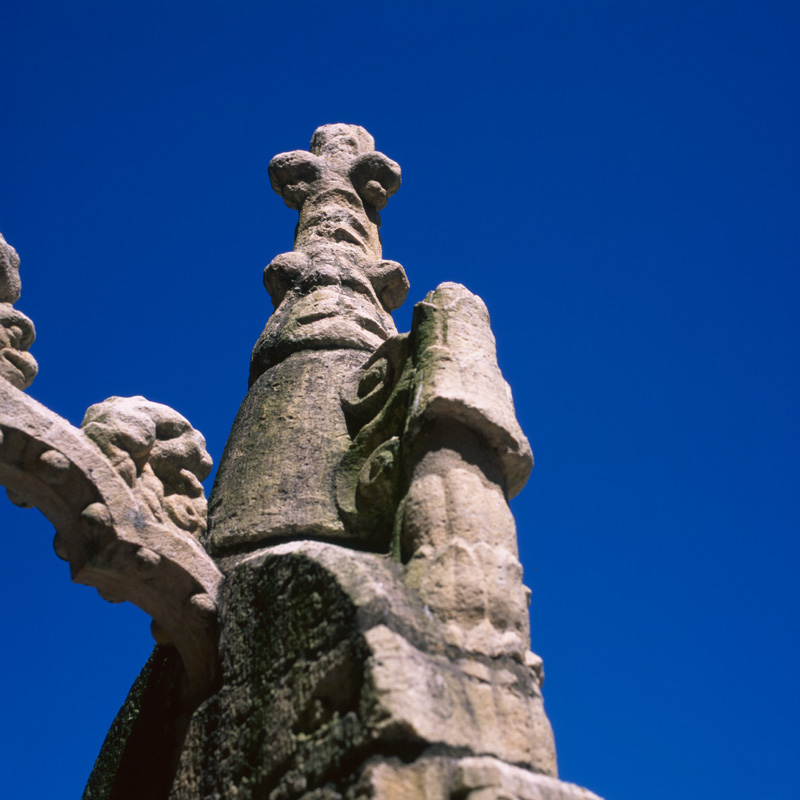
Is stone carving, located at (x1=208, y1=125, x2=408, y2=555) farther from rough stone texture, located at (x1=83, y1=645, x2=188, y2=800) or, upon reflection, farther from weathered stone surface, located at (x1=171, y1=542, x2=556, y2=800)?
rough stone texture, located at (x1=83, y1=645, x2=188, y2=800)

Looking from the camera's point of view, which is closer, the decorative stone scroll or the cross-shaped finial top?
the decorative stone scroll

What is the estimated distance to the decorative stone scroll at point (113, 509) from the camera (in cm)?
282

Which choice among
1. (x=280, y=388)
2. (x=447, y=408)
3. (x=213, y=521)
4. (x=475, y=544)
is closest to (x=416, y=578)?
(x=475, y=544)

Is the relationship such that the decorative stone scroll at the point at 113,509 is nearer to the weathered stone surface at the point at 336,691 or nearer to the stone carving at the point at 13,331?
the stone carving at the point at 13,331

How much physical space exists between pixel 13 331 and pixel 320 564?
1.41 metres

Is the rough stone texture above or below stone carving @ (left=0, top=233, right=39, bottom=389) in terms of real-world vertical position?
below

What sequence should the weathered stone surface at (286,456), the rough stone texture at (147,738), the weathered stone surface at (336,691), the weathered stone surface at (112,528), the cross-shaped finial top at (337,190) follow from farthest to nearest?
the cross-shaped finial top at (337,190) → the weathered stone surface at (286,456) → the rough stone texture at (147,738) → the weathered stone surface at (112,528) → the weathered stone surface at (336,691)

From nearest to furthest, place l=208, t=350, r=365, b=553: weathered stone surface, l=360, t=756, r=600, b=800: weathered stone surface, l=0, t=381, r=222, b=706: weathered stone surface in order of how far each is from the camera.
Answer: l=360, t=756, r=600, b=800: weathered stone surface, l=0, t=381, r=222, b=706: weathered stone surface, l=208, t=350, r=365, b=553: weathered stone surface

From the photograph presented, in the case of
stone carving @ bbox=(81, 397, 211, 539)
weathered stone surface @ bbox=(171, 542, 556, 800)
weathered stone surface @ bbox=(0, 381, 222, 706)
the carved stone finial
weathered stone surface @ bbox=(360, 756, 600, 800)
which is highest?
the carved stone finial

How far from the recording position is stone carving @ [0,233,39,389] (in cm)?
304

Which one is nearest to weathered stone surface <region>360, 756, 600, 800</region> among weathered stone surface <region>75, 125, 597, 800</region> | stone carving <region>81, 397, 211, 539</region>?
weathered stone surface <region>75, 125, 597, 800</region>

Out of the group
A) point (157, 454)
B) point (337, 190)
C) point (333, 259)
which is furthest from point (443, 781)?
point (337, 190)

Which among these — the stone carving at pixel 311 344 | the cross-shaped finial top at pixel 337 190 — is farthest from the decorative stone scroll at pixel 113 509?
the cross-shaped finial top at pixel 337 190

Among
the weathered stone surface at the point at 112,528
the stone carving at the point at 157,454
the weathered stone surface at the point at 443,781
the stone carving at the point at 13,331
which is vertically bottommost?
the weathered stone surface at the point at 443,781
